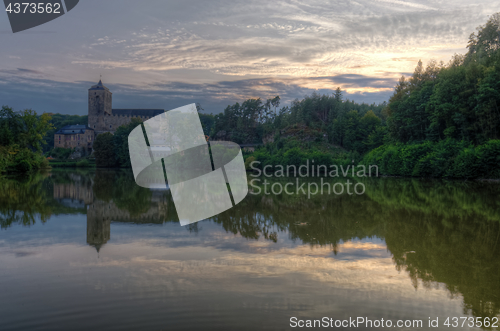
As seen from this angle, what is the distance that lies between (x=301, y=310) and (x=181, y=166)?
40.3m

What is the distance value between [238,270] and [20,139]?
4028cm

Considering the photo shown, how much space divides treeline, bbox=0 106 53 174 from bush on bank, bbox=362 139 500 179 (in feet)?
118

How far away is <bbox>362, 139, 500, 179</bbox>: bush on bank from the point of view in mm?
27938

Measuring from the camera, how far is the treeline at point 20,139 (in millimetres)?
33037

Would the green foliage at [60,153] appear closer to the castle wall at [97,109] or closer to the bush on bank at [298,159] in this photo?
the castle wall at [97,109]

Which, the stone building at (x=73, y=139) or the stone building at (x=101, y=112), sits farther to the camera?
the stone building at (x=101, y=112)

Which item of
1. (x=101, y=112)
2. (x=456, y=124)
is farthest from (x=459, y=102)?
(x=101, y=112)

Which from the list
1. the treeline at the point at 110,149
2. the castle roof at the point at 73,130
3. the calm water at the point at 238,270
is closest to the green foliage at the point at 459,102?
the calm water at the point at 238,270

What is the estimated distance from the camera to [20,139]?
3750cm

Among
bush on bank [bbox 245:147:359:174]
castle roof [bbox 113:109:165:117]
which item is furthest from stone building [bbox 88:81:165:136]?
bush on bank [bbox 245:147:359:174]

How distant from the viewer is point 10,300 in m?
4.21

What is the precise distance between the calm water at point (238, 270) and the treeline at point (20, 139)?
27.4 m
